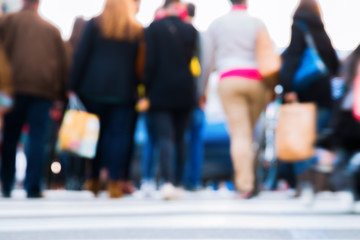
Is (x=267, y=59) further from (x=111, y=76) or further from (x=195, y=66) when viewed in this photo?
(x=111, y=76)

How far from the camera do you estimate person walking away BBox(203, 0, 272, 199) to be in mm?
5789

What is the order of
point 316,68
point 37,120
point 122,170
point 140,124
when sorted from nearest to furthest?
point 316,68, point 37,120, point 122,170, point 140,124

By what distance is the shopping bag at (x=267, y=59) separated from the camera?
19.1ft

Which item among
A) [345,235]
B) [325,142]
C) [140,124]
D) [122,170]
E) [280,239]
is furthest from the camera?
[140,124]

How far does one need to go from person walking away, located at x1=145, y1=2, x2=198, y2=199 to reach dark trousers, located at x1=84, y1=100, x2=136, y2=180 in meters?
0.26

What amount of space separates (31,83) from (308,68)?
2575 millimetres

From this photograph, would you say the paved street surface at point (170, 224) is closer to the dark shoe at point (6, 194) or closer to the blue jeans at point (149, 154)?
the dark shoe at point (6, 194)

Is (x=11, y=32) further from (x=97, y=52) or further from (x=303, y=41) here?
(x=303, y=41)

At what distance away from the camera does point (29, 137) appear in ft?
19.5

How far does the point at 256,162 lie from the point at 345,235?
12.2 feet

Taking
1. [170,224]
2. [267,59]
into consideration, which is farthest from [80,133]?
[170,224]

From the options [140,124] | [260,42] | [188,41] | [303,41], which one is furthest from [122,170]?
[140,124]

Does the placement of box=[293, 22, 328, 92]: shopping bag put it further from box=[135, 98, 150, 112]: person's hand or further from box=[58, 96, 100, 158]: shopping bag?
box=[58, 96, 100, 158]: shopping bag

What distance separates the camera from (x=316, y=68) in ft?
16.4
